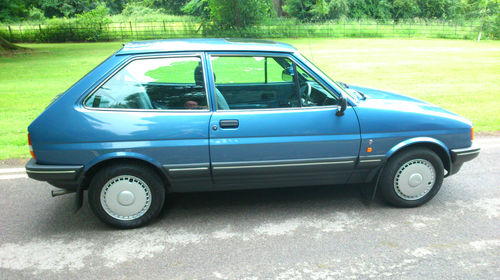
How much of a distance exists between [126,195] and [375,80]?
10626 mm

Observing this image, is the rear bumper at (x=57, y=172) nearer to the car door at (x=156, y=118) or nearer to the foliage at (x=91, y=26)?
the car door at (x=156, y=118)

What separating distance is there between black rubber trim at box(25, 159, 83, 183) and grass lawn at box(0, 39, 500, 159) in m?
2.75

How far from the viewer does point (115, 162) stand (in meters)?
3.68

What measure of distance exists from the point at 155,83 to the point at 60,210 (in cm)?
170

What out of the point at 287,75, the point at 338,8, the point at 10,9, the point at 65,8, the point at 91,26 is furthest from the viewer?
the point at 65,8

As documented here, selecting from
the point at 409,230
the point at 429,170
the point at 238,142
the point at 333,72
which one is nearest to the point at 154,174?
the point at 238,142

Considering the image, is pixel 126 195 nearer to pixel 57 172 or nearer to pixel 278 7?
pixel 57 172

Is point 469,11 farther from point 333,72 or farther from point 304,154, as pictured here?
point 304,154

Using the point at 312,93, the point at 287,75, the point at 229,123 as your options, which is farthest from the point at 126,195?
the point at 312,93

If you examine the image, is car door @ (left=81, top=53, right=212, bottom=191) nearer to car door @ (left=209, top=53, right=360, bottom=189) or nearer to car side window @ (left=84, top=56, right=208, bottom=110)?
car side window @ (left=84, top=56, right=208, bottom=110)

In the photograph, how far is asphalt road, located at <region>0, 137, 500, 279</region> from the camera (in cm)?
312

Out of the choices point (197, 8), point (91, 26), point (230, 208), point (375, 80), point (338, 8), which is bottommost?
point (230, 208)

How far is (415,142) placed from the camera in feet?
13.0

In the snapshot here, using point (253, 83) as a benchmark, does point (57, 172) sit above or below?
below
